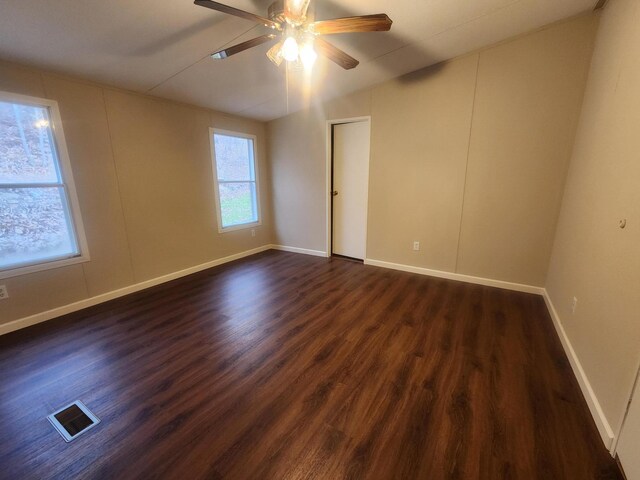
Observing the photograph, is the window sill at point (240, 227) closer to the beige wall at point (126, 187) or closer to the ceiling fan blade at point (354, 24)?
the beige wall at point (126, 187)

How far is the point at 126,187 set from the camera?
9.74ft

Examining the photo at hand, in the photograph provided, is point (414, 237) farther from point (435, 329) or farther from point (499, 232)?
point (435, 329)

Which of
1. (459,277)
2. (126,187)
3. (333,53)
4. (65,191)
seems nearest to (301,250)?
(459,277)

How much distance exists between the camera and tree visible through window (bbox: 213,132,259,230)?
4016mm

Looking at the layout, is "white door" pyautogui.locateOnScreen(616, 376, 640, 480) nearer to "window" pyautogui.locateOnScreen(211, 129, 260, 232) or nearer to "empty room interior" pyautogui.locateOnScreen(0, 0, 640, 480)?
"empty room interior" pyautogui.locateOnScreen(0, 0, 640, 480)

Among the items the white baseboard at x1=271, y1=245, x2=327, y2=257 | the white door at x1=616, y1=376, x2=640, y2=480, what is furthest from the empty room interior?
the white baseboard at x1=271, y1=245, x2=327, y2=257

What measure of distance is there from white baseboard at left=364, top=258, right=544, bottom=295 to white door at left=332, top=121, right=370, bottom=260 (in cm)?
40

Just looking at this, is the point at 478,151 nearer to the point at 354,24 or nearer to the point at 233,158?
the point at 354,24

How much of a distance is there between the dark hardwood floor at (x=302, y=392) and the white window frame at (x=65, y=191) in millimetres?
542

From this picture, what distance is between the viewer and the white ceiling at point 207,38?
1.76m

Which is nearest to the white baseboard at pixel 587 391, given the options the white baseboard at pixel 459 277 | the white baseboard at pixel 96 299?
the white baseboard at pixel 459 277

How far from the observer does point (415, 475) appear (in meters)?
1.18

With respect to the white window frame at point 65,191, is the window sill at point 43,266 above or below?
below

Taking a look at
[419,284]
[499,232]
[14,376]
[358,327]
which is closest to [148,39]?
[14,376]
